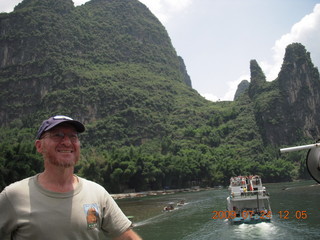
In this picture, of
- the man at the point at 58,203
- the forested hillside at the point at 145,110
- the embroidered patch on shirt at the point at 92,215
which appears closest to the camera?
the man at the point at 58,203

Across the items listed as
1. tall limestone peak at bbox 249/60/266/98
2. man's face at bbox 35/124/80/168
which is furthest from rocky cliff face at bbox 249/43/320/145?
man's face at bbox 35/124/80/168

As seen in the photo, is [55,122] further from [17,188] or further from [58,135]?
[17,188]

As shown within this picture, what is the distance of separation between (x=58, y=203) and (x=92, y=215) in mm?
296

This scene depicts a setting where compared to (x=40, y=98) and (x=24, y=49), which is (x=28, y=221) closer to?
(x=40, y=98)

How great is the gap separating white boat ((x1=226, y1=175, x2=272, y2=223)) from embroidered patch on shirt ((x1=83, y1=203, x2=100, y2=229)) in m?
33.2

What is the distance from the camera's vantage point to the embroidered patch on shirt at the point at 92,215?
2874 millimetres

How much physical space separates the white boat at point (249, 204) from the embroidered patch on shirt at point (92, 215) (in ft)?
Result: 109

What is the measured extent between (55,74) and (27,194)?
186 meters

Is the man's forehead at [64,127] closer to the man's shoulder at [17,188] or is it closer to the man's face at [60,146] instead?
the man's face at [60,146]

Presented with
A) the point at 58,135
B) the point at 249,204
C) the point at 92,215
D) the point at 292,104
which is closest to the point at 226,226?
the point at 249,204

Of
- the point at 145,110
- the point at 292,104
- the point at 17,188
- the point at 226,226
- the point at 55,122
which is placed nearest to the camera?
the point at 17,188

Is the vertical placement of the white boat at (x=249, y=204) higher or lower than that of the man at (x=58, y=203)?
lower

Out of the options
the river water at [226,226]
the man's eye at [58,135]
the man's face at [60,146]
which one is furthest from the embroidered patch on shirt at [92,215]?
the river water at [226,226]

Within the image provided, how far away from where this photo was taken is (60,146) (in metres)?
3.03
